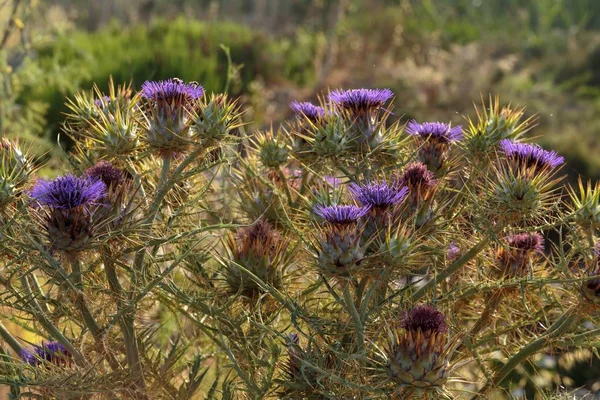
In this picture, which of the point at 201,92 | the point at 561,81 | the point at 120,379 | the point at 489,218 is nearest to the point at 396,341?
the point at 489,218

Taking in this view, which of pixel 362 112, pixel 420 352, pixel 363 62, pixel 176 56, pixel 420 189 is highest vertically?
pixel 363 62

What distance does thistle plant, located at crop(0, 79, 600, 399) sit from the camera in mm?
1628

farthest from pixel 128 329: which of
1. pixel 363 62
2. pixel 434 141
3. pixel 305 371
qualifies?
pixel 363 62

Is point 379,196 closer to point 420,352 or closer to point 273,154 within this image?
point 420,352

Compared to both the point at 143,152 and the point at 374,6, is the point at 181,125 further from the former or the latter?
the point at 374,6

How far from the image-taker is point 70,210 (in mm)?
1624

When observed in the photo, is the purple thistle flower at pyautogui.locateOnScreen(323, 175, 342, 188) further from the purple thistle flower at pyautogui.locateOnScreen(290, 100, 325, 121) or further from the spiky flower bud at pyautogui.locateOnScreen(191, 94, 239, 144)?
the spiky flower bud at pyautogui.locateOnScreen(191, 94, 239, 144)

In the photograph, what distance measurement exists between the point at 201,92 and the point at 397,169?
0.55 metres

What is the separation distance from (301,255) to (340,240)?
1.27 ft

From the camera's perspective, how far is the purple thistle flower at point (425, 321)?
1.56 metres

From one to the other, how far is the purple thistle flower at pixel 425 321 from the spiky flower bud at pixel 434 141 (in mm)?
632

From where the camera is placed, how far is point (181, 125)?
1866 millimetres

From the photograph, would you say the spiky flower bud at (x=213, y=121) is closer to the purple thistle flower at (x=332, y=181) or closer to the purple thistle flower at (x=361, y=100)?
the purple thistle flower at (x=332, y=181)

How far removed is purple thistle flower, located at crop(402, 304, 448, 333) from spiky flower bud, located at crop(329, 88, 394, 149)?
0.60m
